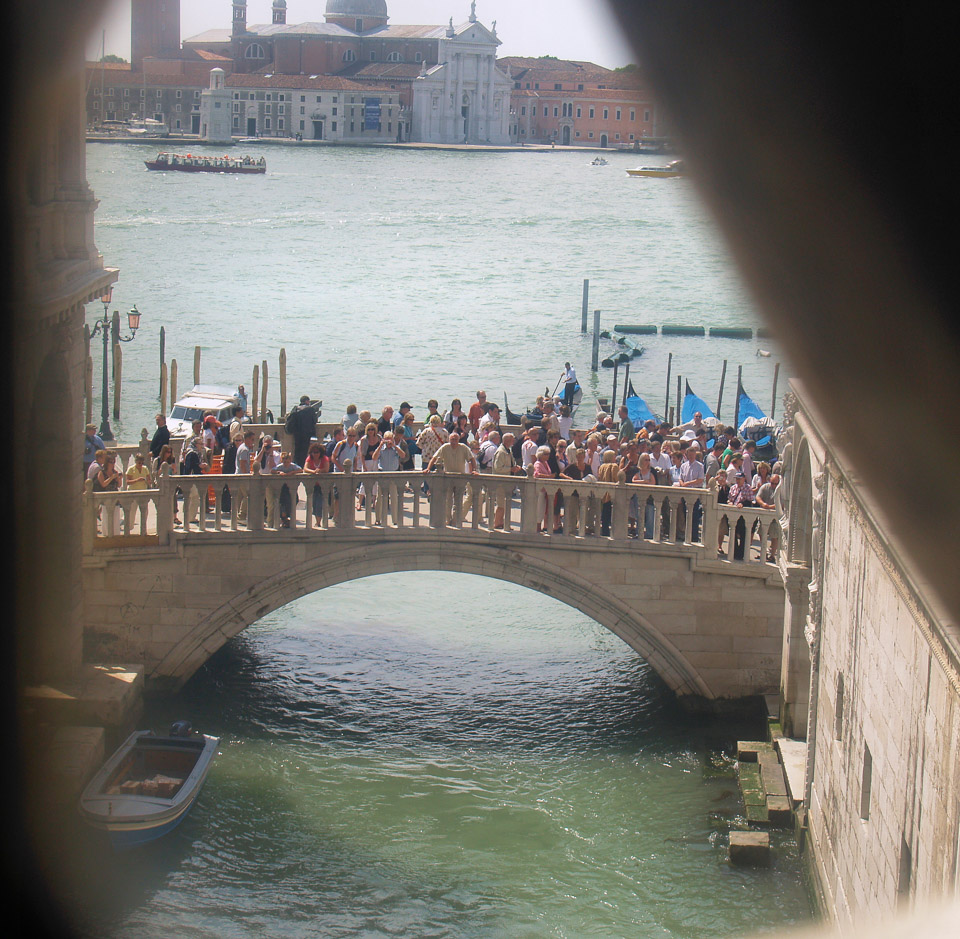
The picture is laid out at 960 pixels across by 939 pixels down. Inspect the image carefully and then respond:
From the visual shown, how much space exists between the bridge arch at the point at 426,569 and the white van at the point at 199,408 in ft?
29.9

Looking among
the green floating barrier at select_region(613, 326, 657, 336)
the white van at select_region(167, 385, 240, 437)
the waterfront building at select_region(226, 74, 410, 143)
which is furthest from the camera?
the waterfront building at select_region(226, 74, 410, 143)

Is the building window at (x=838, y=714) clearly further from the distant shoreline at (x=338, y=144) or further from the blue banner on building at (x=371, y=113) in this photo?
the blue banner on building at (x=371, y=113)

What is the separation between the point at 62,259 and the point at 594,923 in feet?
19.4

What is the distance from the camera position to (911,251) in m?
1.60

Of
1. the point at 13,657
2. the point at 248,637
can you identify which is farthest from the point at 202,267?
the point at 13,657

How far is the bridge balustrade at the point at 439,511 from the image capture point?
11.0 meters

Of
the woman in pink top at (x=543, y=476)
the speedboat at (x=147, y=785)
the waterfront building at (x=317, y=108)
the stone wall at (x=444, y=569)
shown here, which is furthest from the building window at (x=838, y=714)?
the waterfront building at (x=317, y=108)

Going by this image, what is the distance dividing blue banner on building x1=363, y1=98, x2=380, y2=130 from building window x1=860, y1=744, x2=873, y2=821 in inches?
3927

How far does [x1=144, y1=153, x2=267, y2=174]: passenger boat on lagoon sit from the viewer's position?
80312 mm

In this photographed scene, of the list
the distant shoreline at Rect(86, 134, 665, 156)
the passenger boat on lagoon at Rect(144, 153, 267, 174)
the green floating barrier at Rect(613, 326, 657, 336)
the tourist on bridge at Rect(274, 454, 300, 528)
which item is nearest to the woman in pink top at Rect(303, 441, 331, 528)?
the tourist on bridge at Rect(274, 454, 300, 528)

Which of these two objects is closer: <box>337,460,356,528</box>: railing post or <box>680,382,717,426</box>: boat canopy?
Result: <box>337,460,356,528</box>: railing post

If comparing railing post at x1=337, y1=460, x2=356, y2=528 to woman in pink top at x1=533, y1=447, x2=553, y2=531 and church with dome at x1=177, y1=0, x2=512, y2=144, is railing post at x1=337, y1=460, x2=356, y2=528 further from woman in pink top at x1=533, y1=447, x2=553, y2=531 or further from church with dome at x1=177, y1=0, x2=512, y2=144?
church with dome at x1=177, y1=0, x2=512, y2=144

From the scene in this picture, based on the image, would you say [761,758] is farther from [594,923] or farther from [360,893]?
[360,893]

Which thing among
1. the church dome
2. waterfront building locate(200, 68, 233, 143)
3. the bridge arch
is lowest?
the bridge arch
